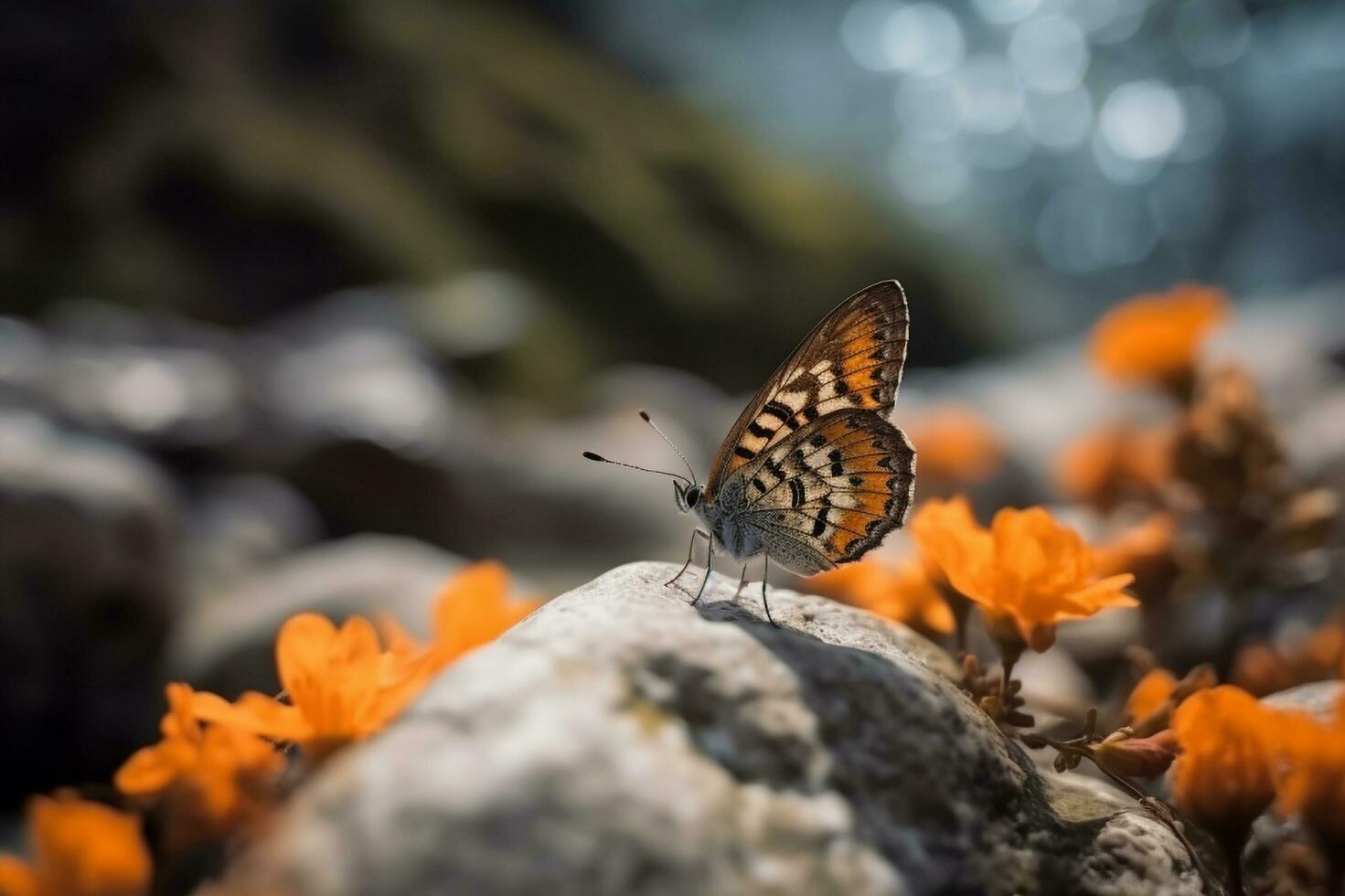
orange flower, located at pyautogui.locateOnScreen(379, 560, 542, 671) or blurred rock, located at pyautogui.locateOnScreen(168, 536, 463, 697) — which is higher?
blurred rock, located at pyautogui.locateOnScreen(168, 536, 463, 697)

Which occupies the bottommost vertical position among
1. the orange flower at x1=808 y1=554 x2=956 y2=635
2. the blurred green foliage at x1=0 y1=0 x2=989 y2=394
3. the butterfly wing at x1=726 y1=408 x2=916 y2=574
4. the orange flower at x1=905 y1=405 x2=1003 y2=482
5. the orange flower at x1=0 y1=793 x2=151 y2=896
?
the orange flower at x1=0 y1=793 x2=151 y2=896

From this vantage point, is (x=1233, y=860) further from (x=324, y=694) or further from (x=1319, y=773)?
(x=324, y=694)

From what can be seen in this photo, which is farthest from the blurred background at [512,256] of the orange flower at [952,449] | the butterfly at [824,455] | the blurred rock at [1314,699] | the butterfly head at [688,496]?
the blurred rock at [1314,699]

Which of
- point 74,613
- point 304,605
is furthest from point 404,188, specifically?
point 304,605

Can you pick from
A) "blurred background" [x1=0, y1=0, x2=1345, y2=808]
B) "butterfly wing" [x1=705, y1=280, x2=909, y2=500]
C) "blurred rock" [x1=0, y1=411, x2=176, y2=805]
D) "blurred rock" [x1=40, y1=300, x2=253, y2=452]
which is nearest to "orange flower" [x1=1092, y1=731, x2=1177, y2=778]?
"butterfly wing" [x1=705, y1=280, x2=909, y2=500]

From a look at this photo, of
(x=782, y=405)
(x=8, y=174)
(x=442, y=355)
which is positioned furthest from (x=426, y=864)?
(x=8, y=174)

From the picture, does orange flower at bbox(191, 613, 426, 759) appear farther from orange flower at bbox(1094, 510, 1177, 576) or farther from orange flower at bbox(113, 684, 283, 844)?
orange flower at bbox(1094, 510, 1177, 576)
